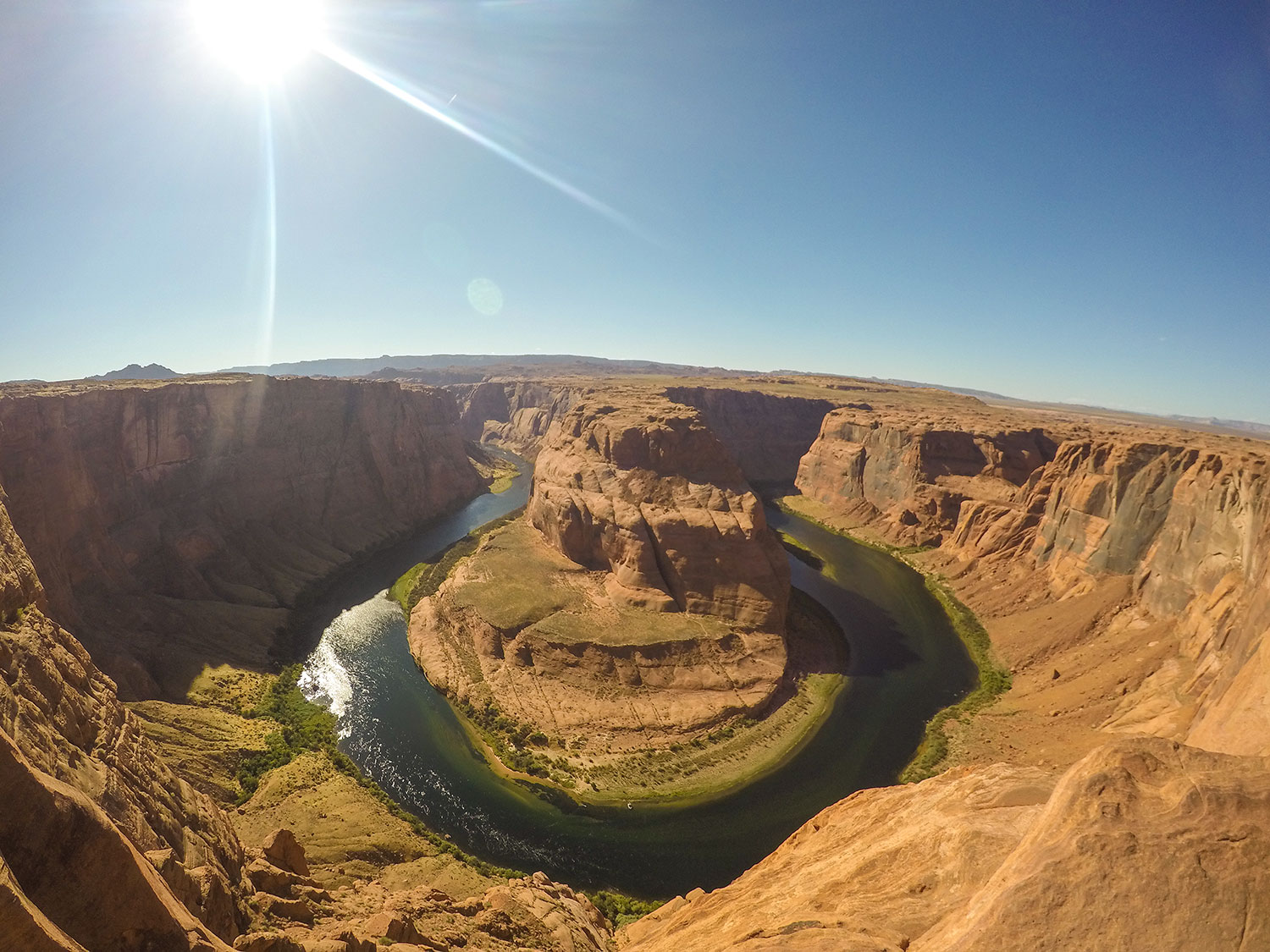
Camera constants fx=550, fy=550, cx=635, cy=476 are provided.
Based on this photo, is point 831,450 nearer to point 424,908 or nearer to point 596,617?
point 596,617

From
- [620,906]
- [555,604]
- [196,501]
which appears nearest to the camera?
[620,906]

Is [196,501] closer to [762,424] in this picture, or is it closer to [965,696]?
[965,696]

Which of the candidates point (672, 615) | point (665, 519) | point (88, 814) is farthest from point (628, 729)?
point (88, 814)

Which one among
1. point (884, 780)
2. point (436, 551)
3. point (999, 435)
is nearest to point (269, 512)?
point (436, 551)

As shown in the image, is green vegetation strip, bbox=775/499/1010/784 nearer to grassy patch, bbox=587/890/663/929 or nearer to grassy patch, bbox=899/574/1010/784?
grassy patch, bbox=899/574/1010/784

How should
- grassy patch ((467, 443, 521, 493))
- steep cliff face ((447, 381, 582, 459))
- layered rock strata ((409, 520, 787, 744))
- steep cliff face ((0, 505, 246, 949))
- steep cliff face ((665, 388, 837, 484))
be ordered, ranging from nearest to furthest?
steep cliff face ((0, 505, 246, 949))
layered rock strata ((409, 520, 787, 744))
grassy patch ((467, 443, 521, 493))
steep cliff face ((665, 388, 837, 484))
steep cliff face ((447, 381, 582, 459))

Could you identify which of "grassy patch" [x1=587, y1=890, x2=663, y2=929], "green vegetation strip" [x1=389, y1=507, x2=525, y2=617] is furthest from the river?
"green vegetation strip" [x1=389, y1=507, x2=525, y2=617]
